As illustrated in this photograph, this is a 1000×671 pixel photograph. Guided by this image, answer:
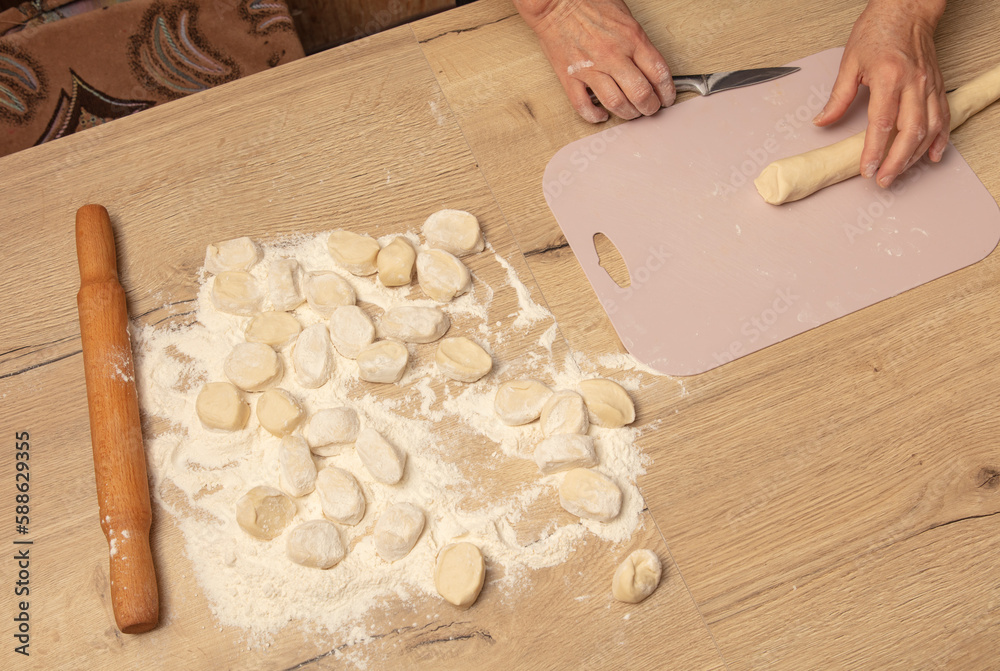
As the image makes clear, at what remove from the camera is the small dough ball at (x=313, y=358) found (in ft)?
3.41

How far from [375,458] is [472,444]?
0.14 meters

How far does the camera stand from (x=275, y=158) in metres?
1.21

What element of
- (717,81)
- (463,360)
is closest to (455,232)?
(463,360)

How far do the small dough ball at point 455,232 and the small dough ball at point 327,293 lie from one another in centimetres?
16

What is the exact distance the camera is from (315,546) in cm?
93

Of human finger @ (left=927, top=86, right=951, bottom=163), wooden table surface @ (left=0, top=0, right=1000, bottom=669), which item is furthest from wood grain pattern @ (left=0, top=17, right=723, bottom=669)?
human finger @ (left=927, top=86, right=951, bottom=163)

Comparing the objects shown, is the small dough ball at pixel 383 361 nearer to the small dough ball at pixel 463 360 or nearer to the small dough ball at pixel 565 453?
the small dough ball at pixel 463 360

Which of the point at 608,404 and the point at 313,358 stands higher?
the point at 313,358

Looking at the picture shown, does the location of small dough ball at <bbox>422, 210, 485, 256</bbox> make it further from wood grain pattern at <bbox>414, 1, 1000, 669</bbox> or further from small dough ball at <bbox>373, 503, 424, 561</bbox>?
small dough ball at <bbox>373, 503, 424, 561</bbox>

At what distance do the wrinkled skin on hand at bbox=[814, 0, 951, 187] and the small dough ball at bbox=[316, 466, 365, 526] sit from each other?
0.94 meters

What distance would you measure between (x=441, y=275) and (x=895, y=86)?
31.3 inches

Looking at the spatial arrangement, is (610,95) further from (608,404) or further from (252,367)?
(252,367)

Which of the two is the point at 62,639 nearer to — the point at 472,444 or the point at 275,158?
the point at 472,444

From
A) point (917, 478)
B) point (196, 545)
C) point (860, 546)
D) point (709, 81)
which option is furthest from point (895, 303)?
point (196, 545)
